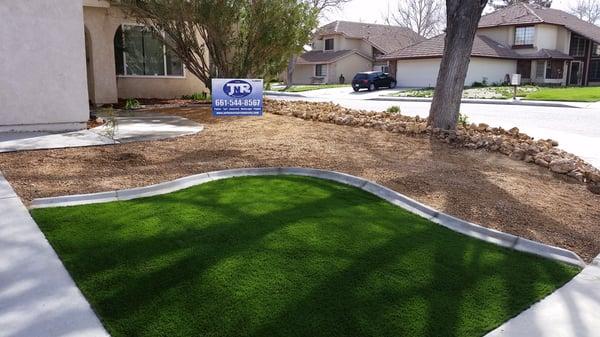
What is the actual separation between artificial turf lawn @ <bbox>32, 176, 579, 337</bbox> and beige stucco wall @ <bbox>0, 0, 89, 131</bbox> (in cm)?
529

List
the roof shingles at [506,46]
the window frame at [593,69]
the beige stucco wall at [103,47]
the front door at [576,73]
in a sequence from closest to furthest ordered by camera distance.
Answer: the beige stucco wall at [103,47] < the roof shingles at [506,46] < the window frame at [593,69] < the front door at [576,73]

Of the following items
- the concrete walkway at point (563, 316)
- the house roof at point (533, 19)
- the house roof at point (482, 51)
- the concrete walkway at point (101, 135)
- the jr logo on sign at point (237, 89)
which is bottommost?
the concrete walkway at point (563, 316)

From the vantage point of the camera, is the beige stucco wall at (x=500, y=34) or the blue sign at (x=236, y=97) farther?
the beige stucco wall at (x=500, y=34)

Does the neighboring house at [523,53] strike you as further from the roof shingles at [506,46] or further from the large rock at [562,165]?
the large rock at [562,165]

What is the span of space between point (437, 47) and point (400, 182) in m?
35.4

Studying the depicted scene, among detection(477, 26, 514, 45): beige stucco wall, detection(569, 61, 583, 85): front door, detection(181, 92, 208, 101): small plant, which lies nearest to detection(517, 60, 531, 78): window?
detection(477, 26, 514, 45): beige stucco wall

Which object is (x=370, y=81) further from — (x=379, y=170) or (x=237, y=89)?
(x=379, y=170)

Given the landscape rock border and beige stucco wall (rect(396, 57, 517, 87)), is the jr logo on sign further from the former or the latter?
beige stucco wall (rect(396, 57, 517, 87))

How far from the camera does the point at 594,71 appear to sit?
43719 mm

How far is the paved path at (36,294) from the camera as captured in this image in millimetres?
3025

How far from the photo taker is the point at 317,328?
3.14 meters

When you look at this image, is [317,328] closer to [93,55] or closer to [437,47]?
[93,55]

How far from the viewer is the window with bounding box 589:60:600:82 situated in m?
43.4

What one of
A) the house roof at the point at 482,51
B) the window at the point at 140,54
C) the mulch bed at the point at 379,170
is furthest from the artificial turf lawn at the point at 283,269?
the house roof at the point at 482,51
